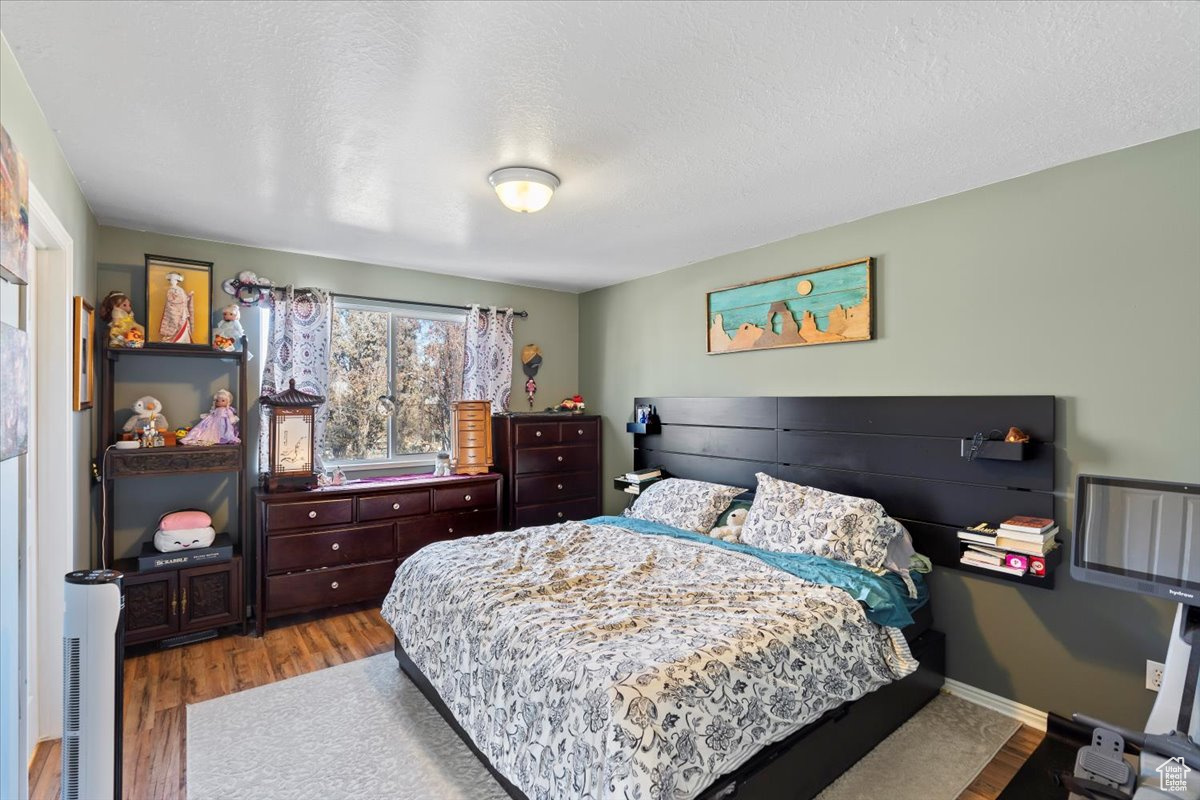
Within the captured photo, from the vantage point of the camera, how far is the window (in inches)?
165

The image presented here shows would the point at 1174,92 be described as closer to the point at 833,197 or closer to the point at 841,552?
the point at 833,197

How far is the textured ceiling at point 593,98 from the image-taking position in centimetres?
152

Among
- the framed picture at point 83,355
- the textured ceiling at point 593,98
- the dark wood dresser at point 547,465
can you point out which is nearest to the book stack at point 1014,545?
the textured ceiling at point 593,98

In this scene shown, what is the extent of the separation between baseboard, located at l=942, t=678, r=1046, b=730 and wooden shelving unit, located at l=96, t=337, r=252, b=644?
13.2 ft

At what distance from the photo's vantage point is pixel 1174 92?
187cm

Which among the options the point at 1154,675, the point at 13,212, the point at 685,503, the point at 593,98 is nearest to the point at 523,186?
the point at 593,98

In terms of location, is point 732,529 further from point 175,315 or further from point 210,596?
point 175,315

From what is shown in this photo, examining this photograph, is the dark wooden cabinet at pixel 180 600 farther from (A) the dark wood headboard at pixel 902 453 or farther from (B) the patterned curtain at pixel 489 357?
(A) the dark wood headboard at pixel 902 453

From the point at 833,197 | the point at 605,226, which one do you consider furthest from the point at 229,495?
the point at 833,197

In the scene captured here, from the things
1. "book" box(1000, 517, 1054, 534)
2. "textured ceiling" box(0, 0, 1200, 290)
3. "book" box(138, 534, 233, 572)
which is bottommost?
"book" box(138, 534, 233, 572)

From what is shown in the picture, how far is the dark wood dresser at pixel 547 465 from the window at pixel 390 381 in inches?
21.5

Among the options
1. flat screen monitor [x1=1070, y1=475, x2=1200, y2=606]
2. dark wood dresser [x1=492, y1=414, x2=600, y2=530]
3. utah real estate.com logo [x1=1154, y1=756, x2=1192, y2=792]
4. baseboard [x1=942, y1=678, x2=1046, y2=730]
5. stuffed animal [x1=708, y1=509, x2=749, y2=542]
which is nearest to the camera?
utah real estate.com logo [x1=1154, y1=756, x2=1192, y2=792]

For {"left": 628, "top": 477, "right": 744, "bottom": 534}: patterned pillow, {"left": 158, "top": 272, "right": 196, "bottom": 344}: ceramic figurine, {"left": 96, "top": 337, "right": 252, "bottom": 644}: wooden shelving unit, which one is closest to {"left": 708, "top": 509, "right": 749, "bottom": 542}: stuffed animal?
{"left": 628, "top": 477, "right": 744, "bottom": 534}: patterned pillow

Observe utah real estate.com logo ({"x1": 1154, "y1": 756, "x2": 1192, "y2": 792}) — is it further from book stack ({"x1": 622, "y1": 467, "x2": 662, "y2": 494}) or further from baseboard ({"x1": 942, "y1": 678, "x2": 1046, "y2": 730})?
book stack ({"x1": 622, "y1": 467, "x2": 662, "y2": 494})
